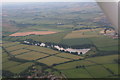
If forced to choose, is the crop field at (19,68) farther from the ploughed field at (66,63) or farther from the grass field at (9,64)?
the grass field at (9,64)

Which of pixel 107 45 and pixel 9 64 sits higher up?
pixel 107 45

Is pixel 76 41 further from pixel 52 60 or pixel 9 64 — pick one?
pixel 9 64

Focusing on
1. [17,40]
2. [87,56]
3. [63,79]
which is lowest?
[63,79]

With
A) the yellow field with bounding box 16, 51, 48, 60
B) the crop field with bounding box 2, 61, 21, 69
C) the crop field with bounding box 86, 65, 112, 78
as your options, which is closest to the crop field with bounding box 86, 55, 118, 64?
the crop field with bounding box 86, 65, 112, 78

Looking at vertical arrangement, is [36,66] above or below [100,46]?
below

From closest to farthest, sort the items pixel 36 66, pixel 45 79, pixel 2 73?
pixel 45 79, pixel 2 73, pixel 36 66

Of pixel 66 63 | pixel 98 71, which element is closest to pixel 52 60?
pixel 66 63

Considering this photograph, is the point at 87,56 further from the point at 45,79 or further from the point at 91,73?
the point at 45,79

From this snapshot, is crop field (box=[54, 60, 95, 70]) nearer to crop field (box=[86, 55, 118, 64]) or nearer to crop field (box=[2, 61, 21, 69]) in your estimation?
crop field (box=[86, 55, 118, 64])

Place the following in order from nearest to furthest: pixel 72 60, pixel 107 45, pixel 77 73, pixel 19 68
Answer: pixel 77 73 → pixel 19 68 → pixel 72 60 → pixel 107 45

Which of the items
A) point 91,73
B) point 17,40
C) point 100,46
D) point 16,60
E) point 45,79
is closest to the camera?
point 45,79

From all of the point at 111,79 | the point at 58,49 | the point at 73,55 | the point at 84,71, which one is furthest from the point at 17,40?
the point at 111,79
